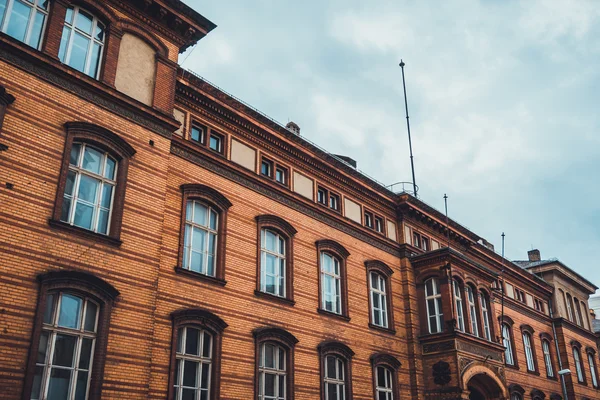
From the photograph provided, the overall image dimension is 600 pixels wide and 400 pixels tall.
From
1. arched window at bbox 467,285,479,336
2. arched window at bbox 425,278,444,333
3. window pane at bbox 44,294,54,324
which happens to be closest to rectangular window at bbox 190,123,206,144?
window pane at bbox 44,294,54,324

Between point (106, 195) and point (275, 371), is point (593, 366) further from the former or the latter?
point (106, 195)

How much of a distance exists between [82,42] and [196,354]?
27.7ft

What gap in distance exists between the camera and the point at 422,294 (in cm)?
2375

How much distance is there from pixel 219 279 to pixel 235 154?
4327mm

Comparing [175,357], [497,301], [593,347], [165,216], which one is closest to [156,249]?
[165,216]

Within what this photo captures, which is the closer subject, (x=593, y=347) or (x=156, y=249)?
(x=156, y=249)

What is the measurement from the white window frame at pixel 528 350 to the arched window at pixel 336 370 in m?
15.1

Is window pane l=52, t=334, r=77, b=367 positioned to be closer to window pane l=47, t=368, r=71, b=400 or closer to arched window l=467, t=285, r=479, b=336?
window pane l=47, t=368, r=71, b=400

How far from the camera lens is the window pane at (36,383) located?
443 inches

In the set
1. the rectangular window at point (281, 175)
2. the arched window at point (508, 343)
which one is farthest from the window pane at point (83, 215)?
the arched window at point (508, 343)

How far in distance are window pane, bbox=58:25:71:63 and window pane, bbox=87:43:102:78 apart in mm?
704

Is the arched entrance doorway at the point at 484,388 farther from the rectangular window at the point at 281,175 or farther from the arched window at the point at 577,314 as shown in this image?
the arched window at the point at 577,314

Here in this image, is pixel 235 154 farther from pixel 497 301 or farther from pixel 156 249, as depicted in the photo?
pixel 497 301

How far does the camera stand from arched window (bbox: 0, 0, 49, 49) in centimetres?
1312
